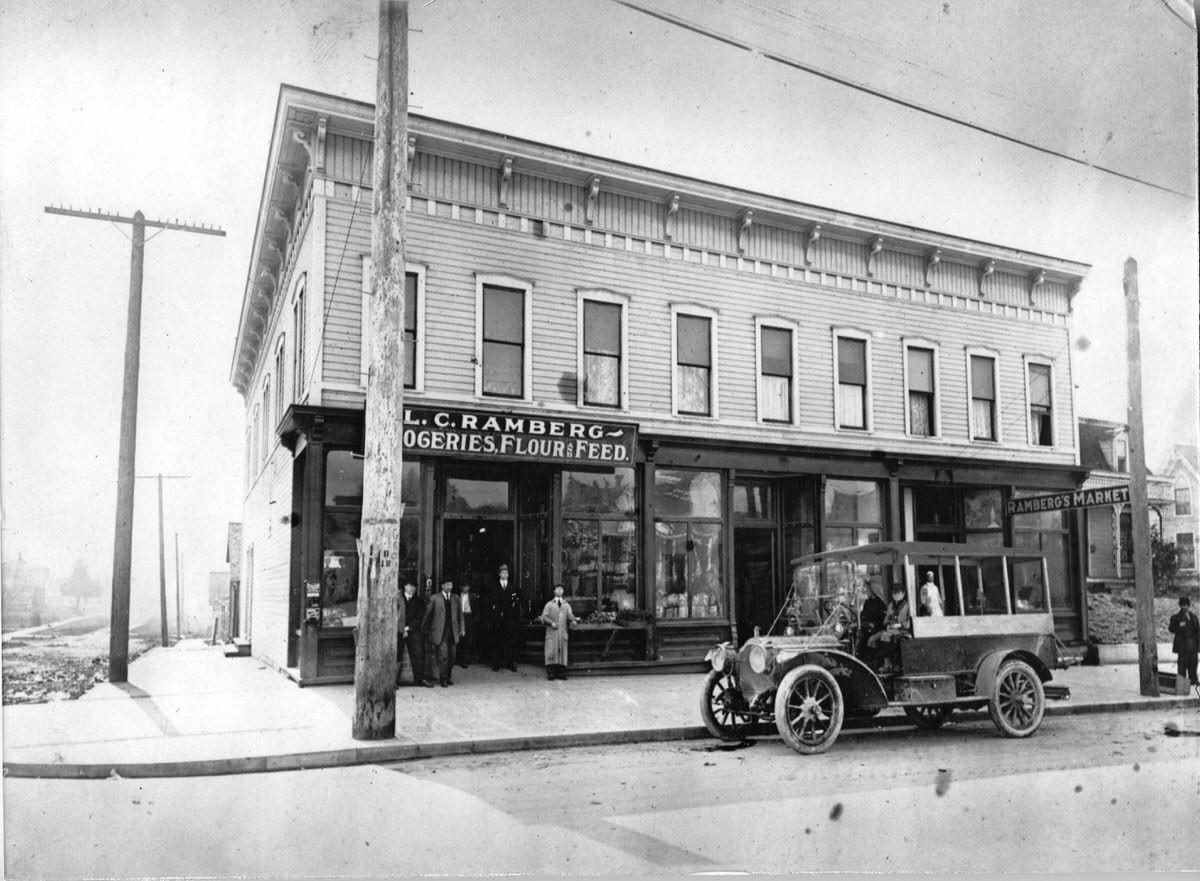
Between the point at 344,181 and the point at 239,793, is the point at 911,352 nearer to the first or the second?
the point at 344,181

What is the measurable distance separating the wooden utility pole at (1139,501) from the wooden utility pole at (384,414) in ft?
34.0

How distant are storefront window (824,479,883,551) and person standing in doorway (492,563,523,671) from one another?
626 cm

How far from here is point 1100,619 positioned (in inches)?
829

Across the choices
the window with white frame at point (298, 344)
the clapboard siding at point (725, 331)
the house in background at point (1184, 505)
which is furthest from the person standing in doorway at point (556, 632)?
the house in background at point (1184, 505)

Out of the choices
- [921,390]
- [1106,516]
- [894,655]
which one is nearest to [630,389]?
[921,390]

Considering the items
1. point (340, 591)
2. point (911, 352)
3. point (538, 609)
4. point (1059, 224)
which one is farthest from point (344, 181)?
point (911, 352)

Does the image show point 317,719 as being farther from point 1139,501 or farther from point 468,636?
point 1139,501

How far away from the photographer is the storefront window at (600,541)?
16.3 metres

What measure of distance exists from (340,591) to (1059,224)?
11.2m

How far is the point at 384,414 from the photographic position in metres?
9.90

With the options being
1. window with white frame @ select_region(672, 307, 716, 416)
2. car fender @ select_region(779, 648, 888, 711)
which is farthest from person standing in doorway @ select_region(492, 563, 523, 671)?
car fender @ select_region(779, 648, 888, 711)

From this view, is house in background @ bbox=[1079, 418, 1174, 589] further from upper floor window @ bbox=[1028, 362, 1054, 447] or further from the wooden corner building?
upper floor window @ bbox=[1028, 362, 1054, 447]

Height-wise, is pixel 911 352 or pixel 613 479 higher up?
pixel 911 352

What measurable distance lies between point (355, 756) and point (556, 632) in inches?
242
